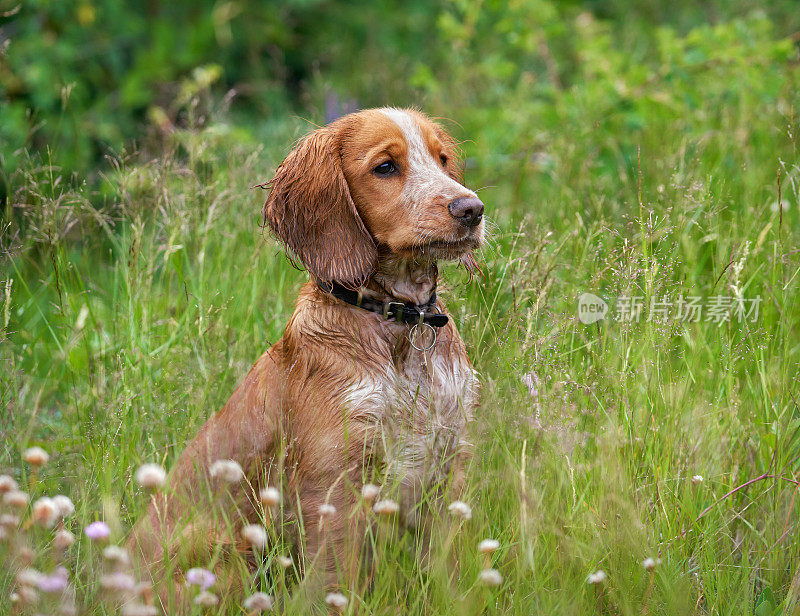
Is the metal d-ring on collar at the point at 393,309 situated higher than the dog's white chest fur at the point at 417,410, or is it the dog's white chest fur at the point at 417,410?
the metal d-ring on collar at the point at 393,309

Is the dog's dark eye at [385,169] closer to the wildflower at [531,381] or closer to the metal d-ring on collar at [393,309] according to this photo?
the metal d-ring on collar at [393,309]

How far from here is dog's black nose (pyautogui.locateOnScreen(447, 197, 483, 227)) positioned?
2.55 m

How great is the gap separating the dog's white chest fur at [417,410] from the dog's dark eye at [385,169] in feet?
2.03

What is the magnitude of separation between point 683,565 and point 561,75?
635 cm

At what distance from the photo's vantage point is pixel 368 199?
9.13ft

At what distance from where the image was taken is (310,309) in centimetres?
267

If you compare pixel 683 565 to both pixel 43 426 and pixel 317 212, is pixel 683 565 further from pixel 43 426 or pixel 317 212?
pixel 43 426

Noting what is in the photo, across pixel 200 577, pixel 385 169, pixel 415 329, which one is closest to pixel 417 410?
pixel 415 329

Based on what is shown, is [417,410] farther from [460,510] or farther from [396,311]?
[460,510]

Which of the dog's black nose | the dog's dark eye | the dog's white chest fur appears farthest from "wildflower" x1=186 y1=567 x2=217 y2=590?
the dog's dark eye

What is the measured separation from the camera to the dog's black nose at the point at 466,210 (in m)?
2.55

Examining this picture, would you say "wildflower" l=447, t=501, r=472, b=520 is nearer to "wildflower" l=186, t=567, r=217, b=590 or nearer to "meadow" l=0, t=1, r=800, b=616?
"meadow" l=0, t=1, r=800, b=616

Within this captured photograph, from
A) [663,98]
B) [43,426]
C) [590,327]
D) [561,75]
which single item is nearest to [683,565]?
[590,327]

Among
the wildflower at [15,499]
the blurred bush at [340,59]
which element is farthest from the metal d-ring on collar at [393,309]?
the blurred bush at [340,59]
